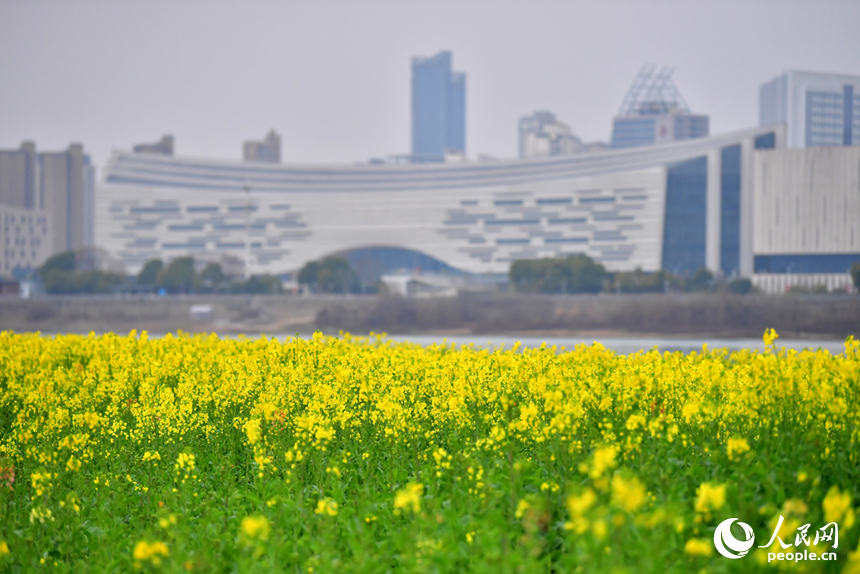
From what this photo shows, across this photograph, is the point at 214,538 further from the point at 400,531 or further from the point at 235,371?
the point at 235,371

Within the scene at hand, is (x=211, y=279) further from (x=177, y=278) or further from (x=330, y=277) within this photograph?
(x=330, y=277)

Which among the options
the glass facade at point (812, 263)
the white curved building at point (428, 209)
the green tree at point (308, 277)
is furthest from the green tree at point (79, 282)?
the glass facade at point (812, 263)

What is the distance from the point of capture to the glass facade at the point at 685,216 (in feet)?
395

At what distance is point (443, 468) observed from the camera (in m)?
6.44

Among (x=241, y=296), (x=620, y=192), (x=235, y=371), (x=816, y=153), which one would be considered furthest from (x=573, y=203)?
(x=235, y=371)

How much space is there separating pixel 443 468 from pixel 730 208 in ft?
388

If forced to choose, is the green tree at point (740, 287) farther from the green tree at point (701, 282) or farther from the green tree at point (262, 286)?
the green tree at point (262, 286)

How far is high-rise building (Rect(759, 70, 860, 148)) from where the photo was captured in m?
147

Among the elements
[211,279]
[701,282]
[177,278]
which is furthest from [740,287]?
[177,278]

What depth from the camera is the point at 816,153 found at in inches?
4370

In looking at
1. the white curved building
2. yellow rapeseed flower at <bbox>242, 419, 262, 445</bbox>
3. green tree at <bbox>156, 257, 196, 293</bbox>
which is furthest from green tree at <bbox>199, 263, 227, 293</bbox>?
yellow rapeseed flower at <bbox>242, 419, 262, 445</bbox>

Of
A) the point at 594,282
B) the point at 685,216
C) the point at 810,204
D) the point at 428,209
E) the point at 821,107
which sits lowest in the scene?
the point at 594,282

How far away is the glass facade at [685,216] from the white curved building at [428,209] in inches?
5.7

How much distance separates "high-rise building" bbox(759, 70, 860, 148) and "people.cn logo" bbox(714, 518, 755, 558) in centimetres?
15016
